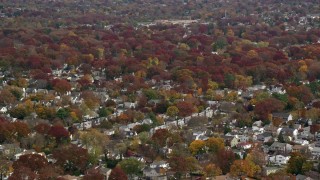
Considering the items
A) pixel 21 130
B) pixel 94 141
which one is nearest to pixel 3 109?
pixel 21 130

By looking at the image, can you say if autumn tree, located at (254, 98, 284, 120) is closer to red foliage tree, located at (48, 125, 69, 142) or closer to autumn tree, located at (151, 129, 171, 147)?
autumn tree, located at (151, 129, 171, 147)

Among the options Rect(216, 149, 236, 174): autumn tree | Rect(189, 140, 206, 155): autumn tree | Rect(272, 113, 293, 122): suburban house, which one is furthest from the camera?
Rect(272, 113, 293, 122): suburban house

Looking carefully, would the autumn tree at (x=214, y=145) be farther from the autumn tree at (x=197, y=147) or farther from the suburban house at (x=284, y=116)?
the suburban house at (x=284, y=116)

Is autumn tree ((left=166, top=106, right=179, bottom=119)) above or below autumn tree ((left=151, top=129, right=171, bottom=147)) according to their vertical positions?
below

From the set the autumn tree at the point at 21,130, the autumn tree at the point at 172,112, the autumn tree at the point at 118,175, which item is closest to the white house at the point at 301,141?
the autumn tree at the point at 172,112

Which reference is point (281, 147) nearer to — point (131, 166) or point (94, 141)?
point (131, 166)

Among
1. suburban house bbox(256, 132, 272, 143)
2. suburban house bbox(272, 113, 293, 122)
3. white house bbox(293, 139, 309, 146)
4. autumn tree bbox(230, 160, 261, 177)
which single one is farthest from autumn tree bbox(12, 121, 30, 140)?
suburban house bbox(272, 113, 293, 122)

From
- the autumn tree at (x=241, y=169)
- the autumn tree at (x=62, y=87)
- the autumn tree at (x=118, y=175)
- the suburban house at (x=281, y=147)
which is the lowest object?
the autumn tree at (x=62, y=87)

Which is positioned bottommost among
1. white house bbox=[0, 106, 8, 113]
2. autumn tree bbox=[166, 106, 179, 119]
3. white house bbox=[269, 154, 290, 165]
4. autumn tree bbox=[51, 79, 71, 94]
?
autumn tree bbox=[51, 79, 71, 94]

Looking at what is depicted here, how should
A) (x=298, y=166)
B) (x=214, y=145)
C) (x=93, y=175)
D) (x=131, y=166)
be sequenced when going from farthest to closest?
(x=214, y=145) < (x=298, y=166) < (x=131, y=166) < (x=93, y=175)

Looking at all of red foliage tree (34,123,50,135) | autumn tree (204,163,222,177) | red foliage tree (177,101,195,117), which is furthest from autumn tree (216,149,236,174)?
red foliage tree (177,101,195,117)

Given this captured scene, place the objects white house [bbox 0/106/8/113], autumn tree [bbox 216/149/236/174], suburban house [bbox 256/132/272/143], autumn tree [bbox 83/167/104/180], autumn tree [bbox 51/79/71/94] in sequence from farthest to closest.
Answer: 1. autumn tree [bbox 51/79/71/94]
2. white house [bbox 0/106/8/113]
3. suburban house [bbox 256/132/272/143]
4. autumn tree [bbox 216/149/236/174]
5. autumn tree [bbox 83/167/104/180]

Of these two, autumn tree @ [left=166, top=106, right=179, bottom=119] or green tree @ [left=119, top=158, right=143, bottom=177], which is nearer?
green tree @ [left=119, top=158, right=143, bottom=177]
